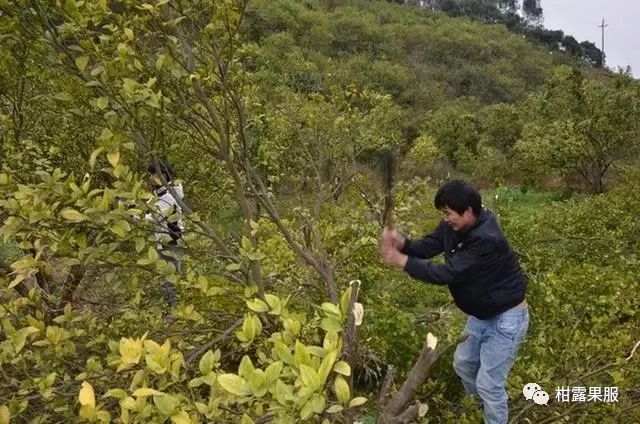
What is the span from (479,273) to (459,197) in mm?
449

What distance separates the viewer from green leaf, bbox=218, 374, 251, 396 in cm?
147

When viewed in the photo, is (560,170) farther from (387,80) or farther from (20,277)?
(387,80)

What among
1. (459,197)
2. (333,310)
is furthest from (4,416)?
(459,197)

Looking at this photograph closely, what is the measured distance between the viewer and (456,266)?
3164 millimetres

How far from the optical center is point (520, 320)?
3426 millimetres

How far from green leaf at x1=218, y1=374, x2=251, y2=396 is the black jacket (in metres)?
1.72

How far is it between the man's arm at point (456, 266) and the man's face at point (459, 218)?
115 mm

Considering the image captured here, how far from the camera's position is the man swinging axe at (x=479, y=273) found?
3.18m

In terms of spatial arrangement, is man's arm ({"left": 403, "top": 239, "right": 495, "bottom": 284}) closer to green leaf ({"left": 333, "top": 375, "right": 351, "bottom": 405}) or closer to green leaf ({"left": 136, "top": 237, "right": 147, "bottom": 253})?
green leaf ({"left": 136, "top": 237, "right": 147, "bottom": 253})

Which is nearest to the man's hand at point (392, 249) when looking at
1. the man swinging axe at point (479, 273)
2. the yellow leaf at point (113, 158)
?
the man swinging axe at point (479, 273)

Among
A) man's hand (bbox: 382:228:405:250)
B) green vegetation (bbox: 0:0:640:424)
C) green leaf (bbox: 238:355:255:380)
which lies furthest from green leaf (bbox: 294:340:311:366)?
man's hand (bbox: 382:228:405:250)

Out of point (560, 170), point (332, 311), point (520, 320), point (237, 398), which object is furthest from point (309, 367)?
point (560, 170)

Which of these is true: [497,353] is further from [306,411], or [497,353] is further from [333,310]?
[306,411]

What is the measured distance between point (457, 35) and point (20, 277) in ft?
194
